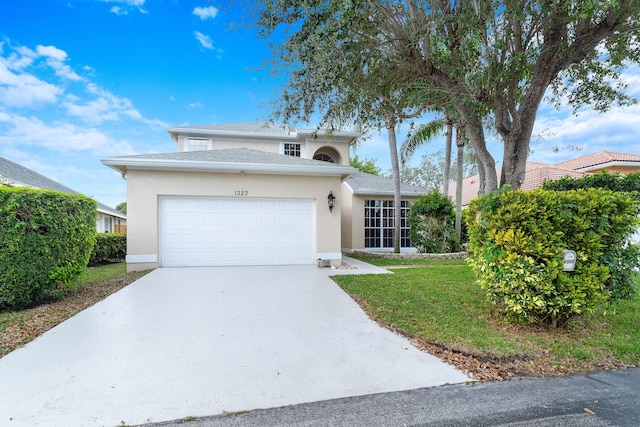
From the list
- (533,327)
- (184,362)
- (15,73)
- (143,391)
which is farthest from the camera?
(15,73)

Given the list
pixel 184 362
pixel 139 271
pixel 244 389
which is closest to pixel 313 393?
pixel 244 389

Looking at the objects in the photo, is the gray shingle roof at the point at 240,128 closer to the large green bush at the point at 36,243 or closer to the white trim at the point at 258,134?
the white trim at the point at 258,134

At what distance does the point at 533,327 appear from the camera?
455 centimetres

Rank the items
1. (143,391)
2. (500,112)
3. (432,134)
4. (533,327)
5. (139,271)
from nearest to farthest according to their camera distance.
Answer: (143,391) → (533,327) → (500,112) → (139,271) → (432,134)

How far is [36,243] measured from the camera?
5352mm

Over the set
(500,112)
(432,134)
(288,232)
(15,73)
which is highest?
(15,73)

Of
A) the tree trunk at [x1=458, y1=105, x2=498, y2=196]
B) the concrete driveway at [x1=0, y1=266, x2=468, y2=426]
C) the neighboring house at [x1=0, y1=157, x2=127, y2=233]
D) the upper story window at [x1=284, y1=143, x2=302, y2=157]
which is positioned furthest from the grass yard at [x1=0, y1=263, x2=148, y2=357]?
the upper story window at [x1=284, y1=143, x2=302, y2=157]

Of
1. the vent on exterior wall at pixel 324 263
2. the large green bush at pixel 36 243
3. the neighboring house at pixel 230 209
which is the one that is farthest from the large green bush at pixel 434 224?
the large green bush at pixel 36 243

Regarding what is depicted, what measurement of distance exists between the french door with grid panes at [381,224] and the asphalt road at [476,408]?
39.2 feet

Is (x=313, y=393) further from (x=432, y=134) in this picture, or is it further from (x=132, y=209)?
(x=432, y=134)

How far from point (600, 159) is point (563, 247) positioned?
17.8m

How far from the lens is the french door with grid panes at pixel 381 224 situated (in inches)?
588

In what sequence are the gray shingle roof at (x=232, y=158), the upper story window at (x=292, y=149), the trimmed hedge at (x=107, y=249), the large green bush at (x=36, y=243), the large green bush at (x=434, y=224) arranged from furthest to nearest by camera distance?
the upper story window at (x=292, y=149), the large green bush at (x=434, y=224), the trimmed hedge at (x=107, y=249), the gray shingle roof at (x=232, y=158), the large green bush at (x=36, y=243)

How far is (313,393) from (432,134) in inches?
581
